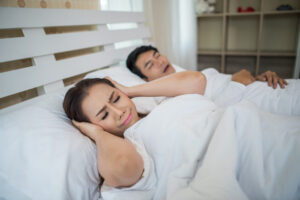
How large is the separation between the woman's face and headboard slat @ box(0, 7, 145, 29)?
0.58 metres

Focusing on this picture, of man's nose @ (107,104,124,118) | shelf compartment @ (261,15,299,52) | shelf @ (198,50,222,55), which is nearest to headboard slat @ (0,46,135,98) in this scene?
man's nose @ (107,104,124,118)

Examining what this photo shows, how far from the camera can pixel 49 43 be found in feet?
4.04

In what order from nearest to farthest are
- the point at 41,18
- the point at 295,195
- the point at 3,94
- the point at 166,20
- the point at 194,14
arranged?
the point at 295,195
the point at 3,94
the point at 41,18
the point at 166,20
the point at 194,14

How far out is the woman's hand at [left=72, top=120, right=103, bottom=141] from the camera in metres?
0.89

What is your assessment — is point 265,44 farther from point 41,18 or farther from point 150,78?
point 41,18

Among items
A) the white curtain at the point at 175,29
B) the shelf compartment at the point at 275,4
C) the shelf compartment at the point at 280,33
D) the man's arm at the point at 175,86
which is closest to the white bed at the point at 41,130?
the man's arm at the point at 175,86

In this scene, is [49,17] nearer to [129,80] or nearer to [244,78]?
[129,80]

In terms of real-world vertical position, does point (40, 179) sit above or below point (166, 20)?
below

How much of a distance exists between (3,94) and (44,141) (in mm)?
403

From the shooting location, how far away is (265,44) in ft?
10.8

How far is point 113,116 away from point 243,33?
10.7 ft

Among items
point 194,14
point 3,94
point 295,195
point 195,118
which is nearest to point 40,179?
point 3,94

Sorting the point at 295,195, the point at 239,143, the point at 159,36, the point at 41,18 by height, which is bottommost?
the point at 295,195

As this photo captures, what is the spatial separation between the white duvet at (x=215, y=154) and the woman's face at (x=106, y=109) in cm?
7
